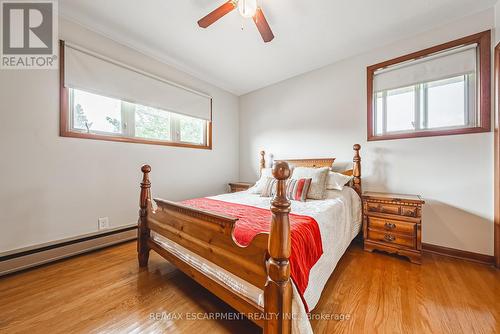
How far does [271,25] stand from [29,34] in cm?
238

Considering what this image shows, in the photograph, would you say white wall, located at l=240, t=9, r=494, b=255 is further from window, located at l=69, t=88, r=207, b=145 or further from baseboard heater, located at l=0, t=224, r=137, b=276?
baseboard heater, located at l=0, t=224, r=137, b=276

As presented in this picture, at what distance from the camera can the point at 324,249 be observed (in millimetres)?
1392

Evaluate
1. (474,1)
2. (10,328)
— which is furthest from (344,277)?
(474,1)

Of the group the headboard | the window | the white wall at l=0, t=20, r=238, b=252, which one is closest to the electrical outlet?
the white wall at l=0, t=20, r=238, b=252

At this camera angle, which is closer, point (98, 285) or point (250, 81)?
point (98, 285)

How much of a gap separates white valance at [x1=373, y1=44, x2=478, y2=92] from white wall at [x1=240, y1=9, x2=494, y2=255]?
0.15 m

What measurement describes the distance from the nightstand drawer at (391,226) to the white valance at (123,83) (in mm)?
2890

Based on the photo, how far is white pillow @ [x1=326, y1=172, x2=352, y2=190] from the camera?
230 cm

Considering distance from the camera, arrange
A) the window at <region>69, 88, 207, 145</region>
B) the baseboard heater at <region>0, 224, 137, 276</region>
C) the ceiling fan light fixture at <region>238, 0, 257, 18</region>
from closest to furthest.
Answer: the ceiling fan light fixture at <region>238, 0, 257, 18</region> → the baseboard heater at <region>0, 224, 137, 276</region> → the window at <region>69, 88, 207, 145</region>

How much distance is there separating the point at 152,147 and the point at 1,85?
1.34 meters

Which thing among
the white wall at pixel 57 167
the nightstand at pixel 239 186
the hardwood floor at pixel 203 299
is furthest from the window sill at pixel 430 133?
the white wall at pixel 57 167

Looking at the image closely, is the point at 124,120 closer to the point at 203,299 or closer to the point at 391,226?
the point at 203,299

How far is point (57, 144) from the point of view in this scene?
1.91 metres

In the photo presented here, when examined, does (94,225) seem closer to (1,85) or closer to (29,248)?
(29,248)
